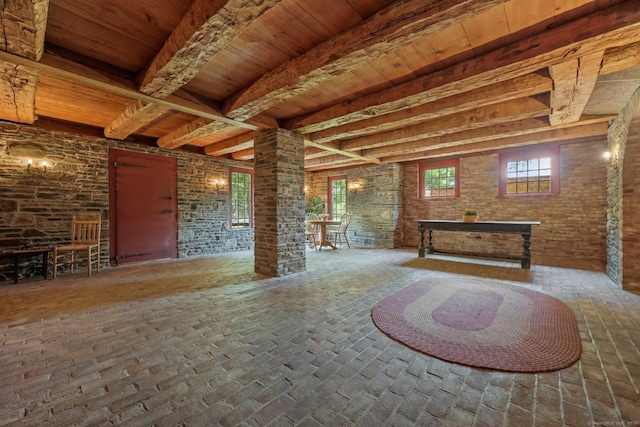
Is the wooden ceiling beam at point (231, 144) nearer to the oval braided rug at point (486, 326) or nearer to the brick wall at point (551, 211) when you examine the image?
the oval braided rug at point (486, 326)

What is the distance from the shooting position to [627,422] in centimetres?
139

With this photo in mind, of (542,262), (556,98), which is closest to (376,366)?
(556,98)

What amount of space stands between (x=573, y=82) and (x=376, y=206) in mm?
5673

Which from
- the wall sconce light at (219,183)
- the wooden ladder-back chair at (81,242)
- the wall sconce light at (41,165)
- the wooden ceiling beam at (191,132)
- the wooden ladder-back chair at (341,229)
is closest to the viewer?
the wooden ceiling beam at (191,132)

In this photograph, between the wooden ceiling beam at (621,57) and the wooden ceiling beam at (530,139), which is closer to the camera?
the wooden ceiling beam at (621,57)

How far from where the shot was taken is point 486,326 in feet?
8.29

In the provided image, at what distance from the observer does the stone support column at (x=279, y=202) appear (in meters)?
4.45

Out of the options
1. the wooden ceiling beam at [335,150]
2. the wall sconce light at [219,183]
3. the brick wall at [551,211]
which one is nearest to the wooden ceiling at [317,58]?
the wooden ceiling beam at [335,150]

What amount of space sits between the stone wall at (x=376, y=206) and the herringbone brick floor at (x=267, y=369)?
4709 millimetres

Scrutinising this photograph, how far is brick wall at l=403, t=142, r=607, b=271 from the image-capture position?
5375mm

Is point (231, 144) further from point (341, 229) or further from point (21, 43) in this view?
point (341, 229)

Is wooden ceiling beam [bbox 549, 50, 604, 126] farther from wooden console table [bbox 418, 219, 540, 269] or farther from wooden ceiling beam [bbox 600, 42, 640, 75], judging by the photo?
wooden console table [bbox 418, 219, 540, 269]

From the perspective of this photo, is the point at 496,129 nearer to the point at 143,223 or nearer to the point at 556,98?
the point at 556,98

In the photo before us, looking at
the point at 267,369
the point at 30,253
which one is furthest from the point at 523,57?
the point at 30,253
